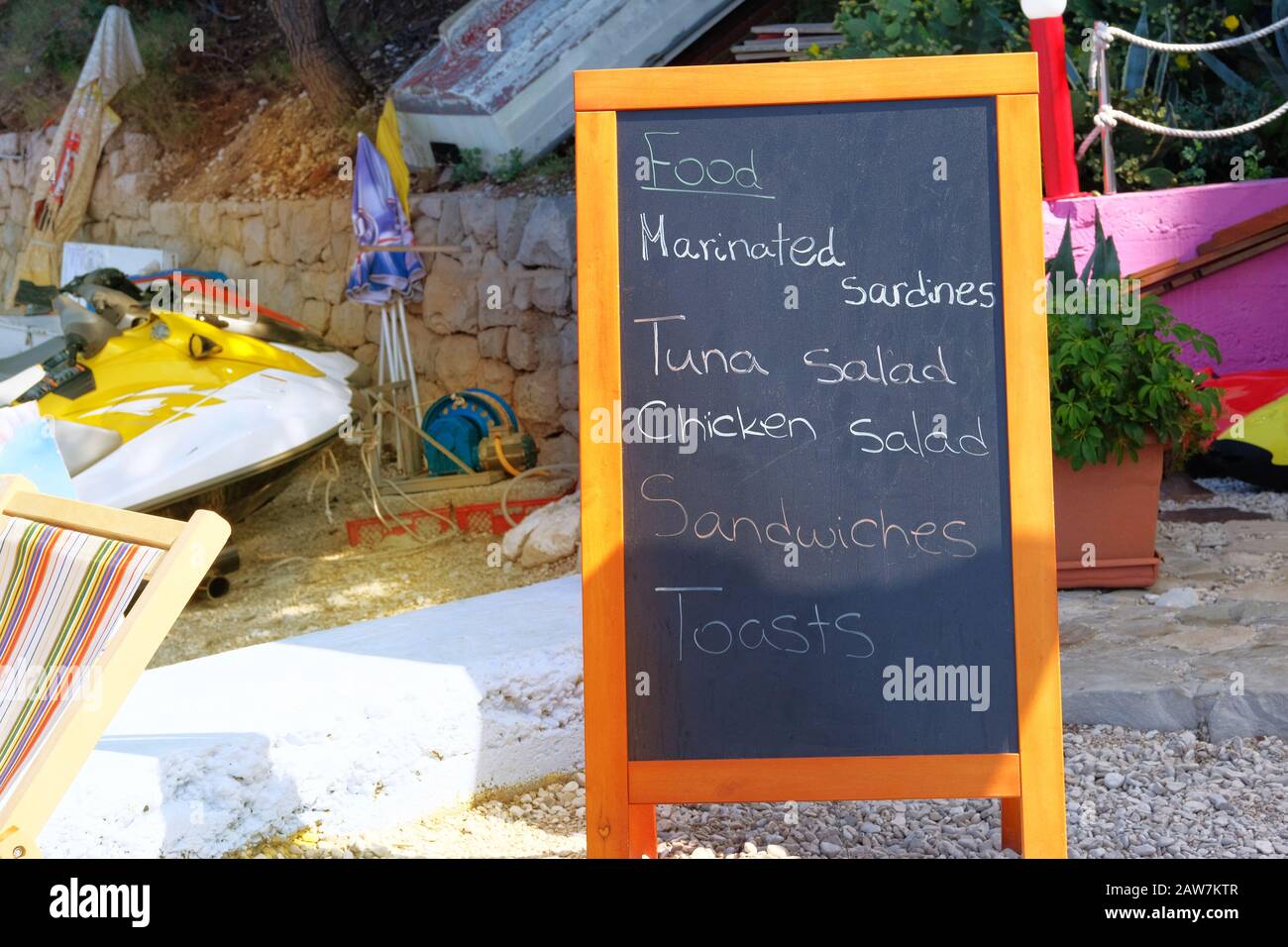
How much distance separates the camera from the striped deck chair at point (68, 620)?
1.85m

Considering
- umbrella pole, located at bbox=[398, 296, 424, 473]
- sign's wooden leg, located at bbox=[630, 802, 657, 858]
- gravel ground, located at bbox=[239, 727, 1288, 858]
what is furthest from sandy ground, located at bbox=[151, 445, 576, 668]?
sign's wooden leg, located at bbox=[630, 802, 657, 858]

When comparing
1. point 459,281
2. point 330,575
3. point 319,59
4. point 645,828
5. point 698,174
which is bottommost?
point 330,575

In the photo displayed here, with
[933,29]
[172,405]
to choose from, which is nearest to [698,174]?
[172,405]

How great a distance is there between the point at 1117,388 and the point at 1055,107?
6.10ft

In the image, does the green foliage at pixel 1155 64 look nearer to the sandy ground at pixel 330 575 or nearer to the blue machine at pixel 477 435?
the blue machine at pixel 477 435

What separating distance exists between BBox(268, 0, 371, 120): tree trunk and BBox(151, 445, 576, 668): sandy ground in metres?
3.79

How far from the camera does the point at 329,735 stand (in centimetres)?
286

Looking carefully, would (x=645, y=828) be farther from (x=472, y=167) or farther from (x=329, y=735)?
(x=472, y=167)

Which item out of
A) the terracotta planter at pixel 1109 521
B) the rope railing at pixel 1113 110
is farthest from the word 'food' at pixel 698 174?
the rope railing at pixel 1113 110

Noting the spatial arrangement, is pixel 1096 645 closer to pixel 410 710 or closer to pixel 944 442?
pixel 944 442

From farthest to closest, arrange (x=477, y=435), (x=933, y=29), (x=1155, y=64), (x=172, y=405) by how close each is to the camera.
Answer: (x=477, y=435) < (x=933, y=29) < (x=1155, y=64) < (x=172, y=405)

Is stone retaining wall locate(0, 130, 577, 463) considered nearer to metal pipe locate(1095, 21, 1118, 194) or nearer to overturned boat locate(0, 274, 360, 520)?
overturned boat locate(0, 274, 360, 520)
